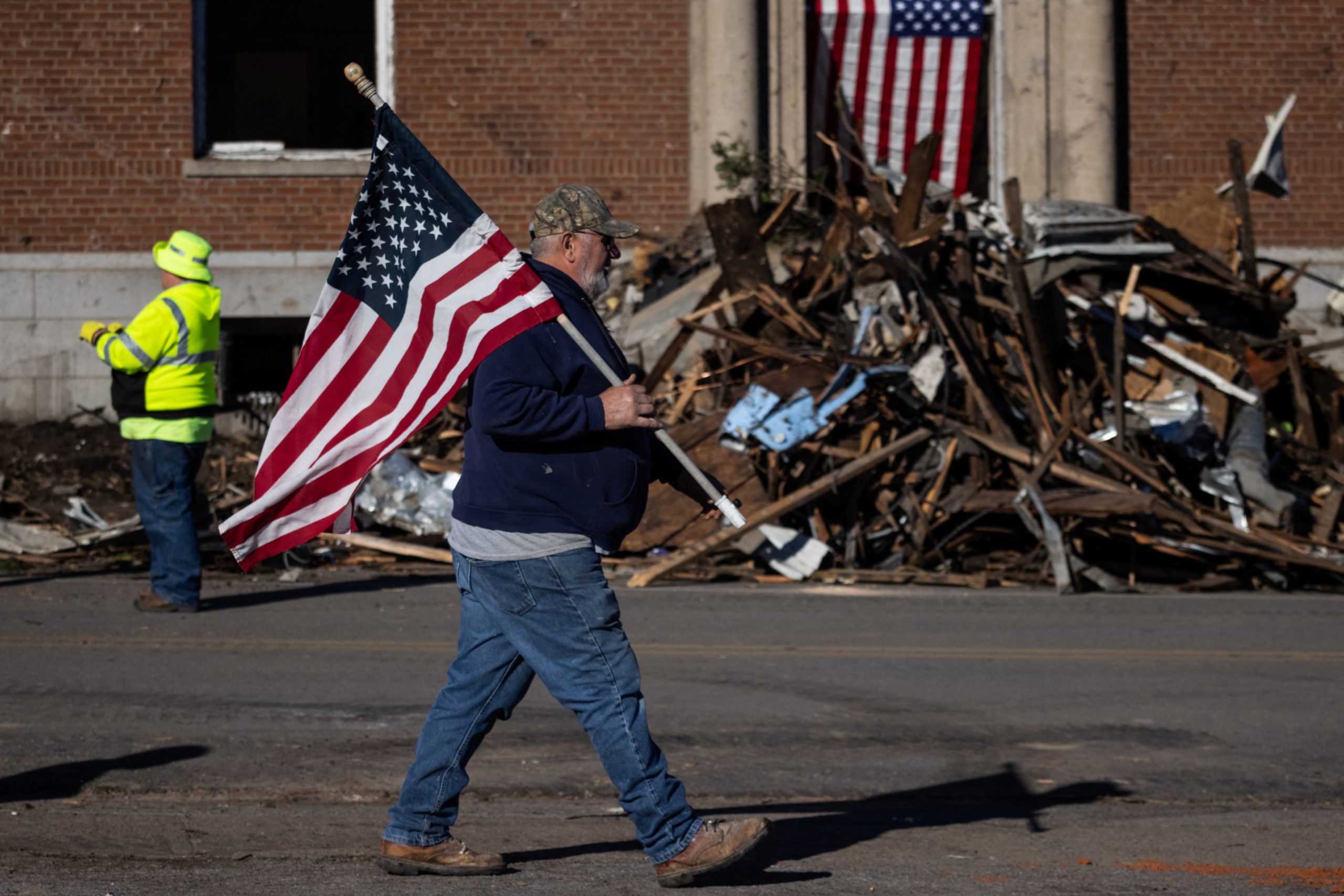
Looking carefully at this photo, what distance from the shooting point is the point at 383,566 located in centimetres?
997

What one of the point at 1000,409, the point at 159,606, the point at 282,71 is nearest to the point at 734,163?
the point at 1000,409

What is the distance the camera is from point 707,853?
3754 mm

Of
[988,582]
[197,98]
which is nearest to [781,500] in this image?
[988,582]

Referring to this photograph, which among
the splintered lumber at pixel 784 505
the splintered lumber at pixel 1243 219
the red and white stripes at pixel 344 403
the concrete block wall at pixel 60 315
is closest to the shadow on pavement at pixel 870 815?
the red and white stripes at pixel 344 403

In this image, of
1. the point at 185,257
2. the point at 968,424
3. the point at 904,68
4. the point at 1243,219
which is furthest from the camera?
the point at 904,68

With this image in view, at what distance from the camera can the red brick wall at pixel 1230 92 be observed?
52.3ft

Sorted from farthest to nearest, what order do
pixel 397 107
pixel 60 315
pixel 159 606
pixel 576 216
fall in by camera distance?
pixel 397 107 → pixel 60 315 → pixel 159 606 → pixel 576 216

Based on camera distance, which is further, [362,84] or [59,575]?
[59,575]

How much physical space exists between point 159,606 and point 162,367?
141cm

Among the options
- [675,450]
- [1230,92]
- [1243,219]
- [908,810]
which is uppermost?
[1230,92]

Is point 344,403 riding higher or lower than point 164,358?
lower

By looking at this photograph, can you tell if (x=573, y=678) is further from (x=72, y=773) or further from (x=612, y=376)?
(x=72, y=773)

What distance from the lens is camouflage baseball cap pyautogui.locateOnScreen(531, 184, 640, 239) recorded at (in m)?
3.90

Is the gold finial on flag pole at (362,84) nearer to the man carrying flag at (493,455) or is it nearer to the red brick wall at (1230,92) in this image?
the man carrying flag at (493,455)
